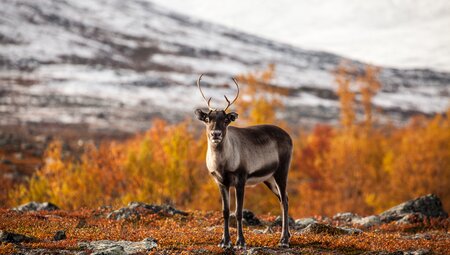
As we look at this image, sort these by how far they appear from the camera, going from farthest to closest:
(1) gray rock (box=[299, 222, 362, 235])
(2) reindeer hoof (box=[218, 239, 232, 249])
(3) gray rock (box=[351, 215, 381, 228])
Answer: (3) gray rock (box=[351, 215, 381, 228])
(1) gray rock (box=[299, 222, 362, 235])
(2) reindeer hoof (box=[218, 239, 232, 249])

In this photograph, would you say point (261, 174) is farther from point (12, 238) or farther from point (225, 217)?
point (12, 238)

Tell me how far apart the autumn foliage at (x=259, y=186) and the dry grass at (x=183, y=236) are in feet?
53.0

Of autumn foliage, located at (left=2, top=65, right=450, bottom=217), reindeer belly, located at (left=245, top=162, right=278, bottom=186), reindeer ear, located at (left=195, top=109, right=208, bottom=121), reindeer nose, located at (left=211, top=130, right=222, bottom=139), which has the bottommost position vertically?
autumn foliage, located at (left=2, top=65, right=450, bottom=217)

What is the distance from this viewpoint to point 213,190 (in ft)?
139

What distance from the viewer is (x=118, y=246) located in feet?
39.5

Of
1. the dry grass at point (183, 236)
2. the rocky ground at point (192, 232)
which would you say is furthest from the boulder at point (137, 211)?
the dry grass at point (183, 236)

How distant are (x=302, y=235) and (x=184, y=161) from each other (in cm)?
2912

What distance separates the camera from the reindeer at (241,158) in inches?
492

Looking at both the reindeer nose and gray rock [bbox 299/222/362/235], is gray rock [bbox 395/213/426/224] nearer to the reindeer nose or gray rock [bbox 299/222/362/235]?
gray rock [bbox 299/222/362/235]

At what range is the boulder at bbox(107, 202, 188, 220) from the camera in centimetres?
1883

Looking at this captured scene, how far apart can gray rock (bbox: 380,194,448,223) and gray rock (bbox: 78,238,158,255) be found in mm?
13471

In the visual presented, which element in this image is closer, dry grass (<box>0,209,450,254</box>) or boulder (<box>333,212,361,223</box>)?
dry grass (<box>0,209,450,254</box>)

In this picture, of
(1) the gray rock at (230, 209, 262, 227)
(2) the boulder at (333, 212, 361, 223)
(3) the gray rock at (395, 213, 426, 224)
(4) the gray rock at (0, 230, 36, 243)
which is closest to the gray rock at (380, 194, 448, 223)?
(3) the gray rock at (395, 213, 426, 224)

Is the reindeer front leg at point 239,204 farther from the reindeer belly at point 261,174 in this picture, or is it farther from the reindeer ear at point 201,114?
the reindeer ear at point 201,114
